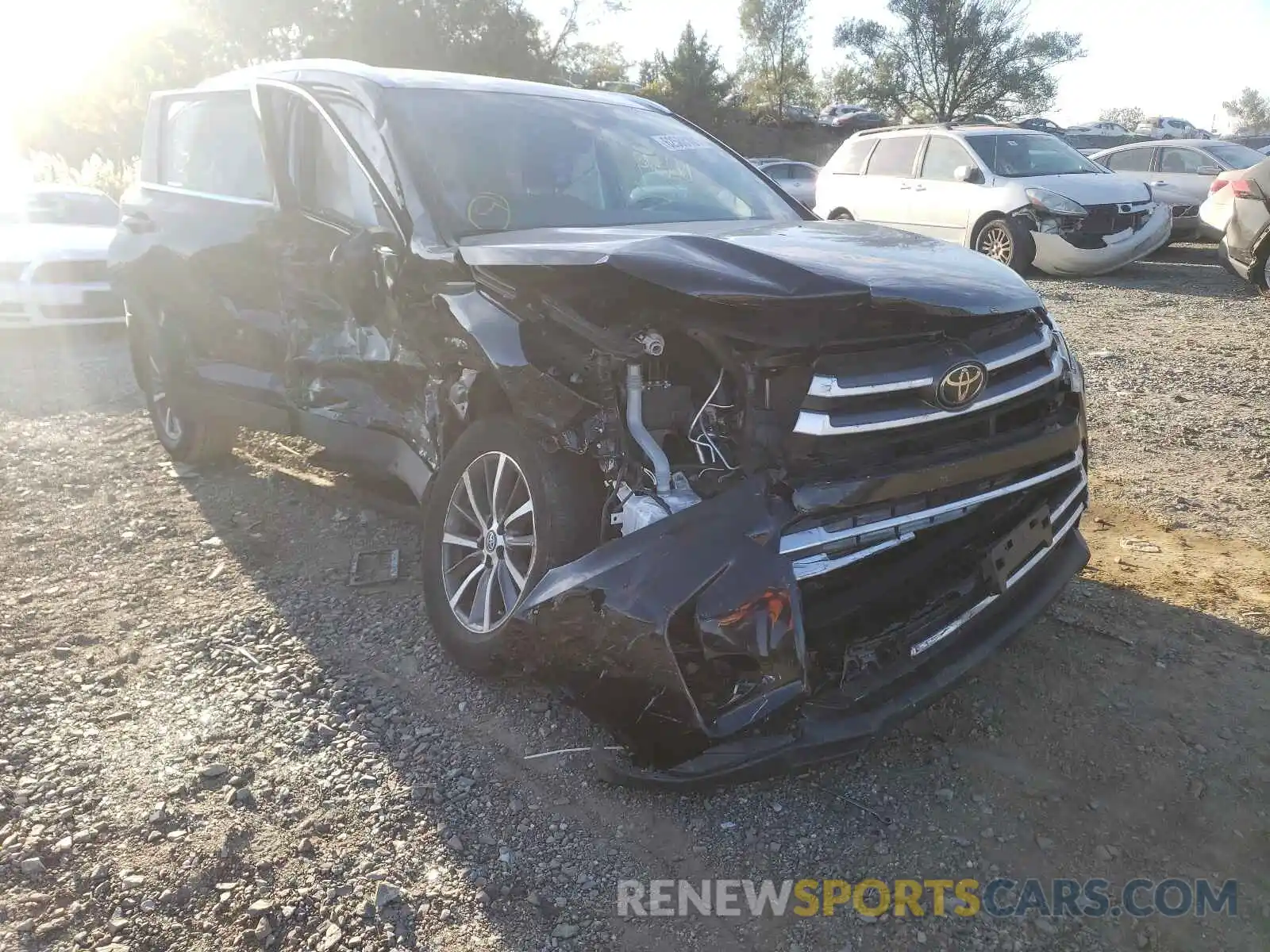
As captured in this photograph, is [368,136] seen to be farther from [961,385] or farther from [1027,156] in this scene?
[1027,156]

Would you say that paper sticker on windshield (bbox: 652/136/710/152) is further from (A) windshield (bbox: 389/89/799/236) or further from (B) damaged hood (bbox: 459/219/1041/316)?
(B) damaged hood (bbox: 459/219/1041/316)

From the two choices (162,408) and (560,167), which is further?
(162,408)

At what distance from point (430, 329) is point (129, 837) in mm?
1765

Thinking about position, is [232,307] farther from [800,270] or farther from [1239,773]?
[1239,773]

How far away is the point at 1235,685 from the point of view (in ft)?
10.1

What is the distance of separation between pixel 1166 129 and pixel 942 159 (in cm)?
2604

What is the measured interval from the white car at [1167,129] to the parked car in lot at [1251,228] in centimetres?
2344

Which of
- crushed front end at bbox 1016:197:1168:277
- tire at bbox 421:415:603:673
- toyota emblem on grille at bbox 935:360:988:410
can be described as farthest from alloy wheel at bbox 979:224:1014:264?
tire at bbox 421:415:603:673

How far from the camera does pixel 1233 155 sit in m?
13.2

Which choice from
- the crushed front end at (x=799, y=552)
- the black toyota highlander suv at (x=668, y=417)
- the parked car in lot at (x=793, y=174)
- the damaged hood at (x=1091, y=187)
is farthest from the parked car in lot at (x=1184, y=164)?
the crushed front end at (x=799, y=552)

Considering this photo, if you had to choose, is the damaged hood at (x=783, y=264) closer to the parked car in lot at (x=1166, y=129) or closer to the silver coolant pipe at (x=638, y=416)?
the silver coolant pipe at (x=638, y=416)

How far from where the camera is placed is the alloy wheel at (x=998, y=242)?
10.7m

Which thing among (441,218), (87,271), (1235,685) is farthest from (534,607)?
(87,271)

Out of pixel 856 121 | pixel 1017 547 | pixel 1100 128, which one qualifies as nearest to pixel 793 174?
pixel 1017 547
